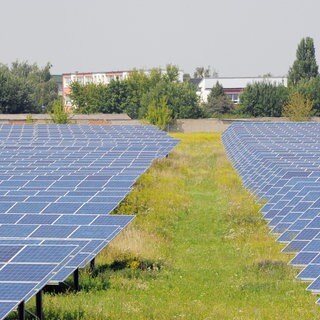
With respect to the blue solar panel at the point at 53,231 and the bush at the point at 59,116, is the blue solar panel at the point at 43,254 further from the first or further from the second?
the bush at the point at 59,116

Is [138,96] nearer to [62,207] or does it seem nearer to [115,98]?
[115,98]

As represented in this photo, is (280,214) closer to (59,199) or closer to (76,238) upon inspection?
(59,199)

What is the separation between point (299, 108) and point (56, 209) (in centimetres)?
6903

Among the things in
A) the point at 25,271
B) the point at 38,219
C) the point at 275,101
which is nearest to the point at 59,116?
the point at 275,101

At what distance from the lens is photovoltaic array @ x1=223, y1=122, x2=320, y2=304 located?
14.8m

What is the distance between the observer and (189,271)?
58.2ft

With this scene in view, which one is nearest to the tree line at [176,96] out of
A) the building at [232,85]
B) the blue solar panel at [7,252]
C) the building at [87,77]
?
the building at [232,85]

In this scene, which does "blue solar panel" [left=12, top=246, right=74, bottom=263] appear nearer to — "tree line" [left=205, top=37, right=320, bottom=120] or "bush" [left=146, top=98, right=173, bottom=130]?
"bush" [left=146, top=98, right=173, bottom=130]

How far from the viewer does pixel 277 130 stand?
178 feet

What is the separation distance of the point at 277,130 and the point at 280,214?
34833 mm

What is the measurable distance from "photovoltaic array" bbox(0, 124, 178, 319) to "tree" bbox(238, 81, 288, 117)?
53.5 metres

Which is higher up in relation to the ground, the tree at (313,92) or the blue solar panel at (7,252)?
the blue solar panel at (7,252)

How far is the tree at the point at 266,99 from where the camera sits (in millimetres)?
93500

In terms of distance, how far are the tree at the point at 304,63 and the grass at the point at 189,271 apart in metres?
A: 79.7
